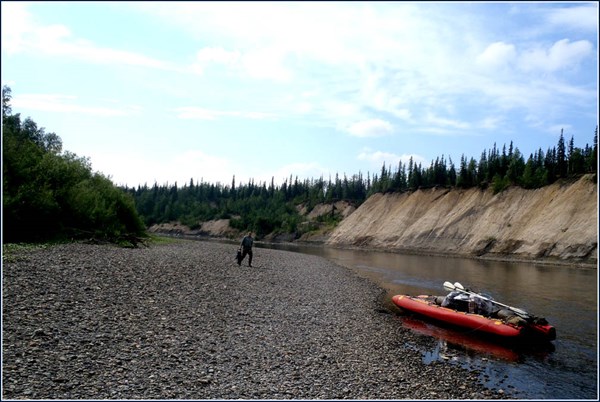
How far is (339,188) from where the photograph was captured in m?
156

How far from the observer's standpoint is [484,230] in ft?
229

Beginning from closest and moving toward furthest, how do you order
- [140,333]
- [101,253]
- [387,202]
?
1. [140,333]
2. [101,253]
3. [387,202]

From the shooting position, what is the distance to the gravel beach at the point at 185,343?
8.48 m

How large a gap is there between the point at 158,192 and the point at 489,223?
161 metres

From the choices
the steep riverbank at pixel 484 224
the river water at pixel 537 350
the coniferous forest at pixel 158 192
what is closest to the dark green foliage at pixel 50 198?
the coniferous forest at pixel 158 192

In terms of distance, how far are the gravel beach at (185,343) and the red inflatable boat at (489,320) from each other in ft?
6.47

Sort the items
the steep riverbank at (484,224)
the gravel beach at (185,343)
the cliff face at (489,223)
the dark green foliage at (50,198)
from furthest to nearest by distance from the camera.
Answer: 1. the cliff face at (489,223)
2. the steep riverbank at (484,224)
3. the dark green foliage at (50,198)
4. the gravel beach at (185,343)

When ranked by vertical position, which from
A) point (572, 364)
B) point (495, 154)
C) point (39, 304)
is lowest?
point (572, 364)

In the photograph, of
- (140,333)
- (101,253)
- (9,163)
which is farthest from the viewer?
(9,163)

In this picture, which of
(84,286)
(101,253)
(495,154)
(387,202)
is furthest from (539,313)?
(495,154)

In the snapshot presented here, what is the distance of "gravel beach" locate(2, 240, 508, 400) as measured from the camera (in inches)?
334

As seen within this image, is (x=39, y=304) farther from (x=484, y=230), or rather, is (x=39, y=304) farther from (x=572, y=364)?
(x=484, y=230)

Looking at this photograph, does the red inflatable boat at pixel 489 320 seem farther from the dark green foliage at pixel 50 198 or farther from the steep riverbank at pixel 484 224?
the steep riverbank at pixel 484 224

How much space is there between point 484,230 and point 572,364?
60084mm
